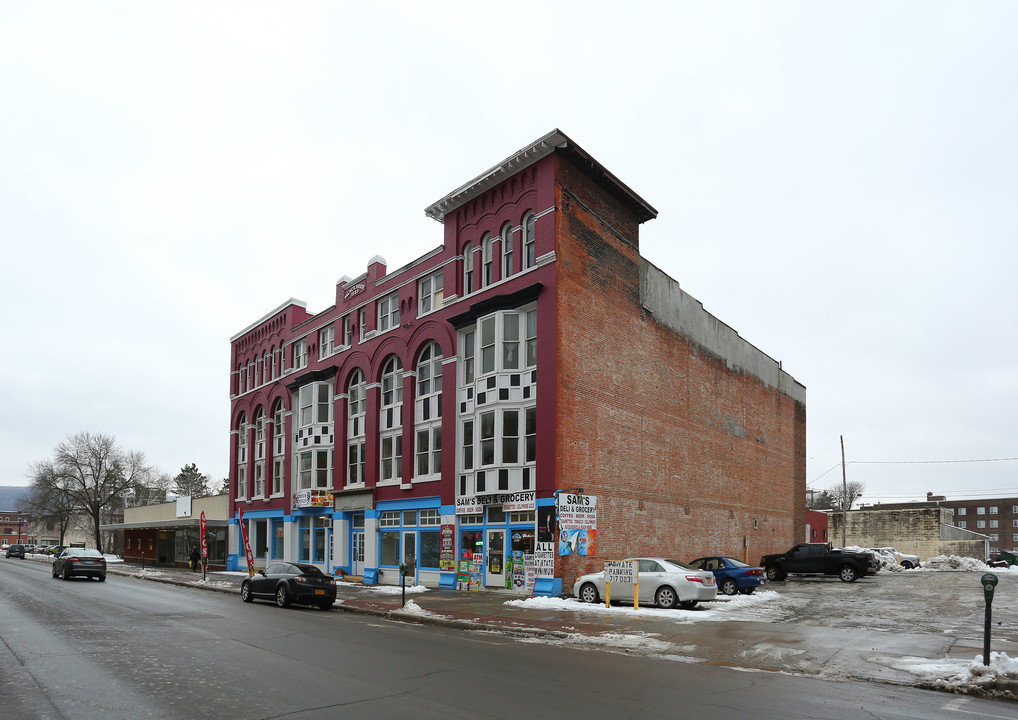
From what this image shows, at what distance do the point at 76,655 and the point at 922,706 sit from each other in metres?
12.2

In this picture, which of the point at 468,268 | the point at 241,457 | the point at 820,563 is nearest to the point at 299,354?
the point at 241,457

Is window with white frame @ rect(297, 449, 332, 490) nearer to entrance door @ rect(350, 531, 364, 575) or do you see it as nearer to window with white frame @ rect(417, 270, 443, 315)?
entrance door @ rect(350, 531, 364, 575)

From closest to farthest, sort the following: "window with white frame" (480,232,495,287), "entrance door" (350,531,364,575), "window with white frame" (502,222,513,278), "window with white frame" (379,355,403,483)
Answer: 1. "window with white frame" (502,222,513,278)
2. "window with white frame" (480,232,495,287)
3. "window with white frame" (379,355,403,483)
4. "entrance door" (350,531,364,575)

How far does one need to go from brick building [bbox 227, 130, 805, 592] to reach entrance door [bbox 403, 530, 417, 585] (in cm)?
11

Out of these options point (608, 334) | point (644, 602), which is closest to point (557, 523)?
point (644, 602)

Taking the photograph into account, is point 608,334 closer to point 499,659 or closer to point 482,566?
point 482,566

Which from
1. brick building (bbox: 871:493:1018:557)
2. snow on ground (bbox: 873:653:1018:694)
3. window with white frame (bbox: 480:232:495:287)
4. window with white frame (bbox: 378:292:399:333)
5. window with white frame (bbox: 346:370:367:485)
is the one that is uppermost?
window with white frame (bbox: 480:232:495:287)

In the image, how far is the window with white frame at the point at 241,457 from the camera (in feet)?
155

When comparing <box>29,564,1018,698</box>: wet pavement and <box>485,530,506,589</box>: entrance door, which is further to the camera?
<box>485,530,506,589</box>: entrance door

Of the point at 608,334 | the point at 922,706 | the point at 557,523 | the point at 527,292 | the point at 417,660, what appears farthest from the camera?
the point at 608,334

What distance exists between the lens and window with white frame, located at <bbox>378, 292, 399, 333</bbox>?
112 feet

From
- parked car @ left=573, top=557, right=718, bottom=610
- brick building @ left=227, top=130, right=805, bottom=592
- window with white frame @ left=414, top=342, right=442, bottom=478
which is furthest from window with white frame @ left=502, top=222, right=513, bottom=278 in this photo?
parked car @ left=573, top=557, right=718, bottom=610

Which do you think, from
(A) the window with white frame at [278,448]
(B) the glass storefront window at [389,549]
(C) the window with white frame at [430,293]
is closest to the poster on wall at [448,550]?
(B) the glass storefront window at [389,549]

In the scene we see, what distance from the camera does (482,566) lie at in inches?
1054
